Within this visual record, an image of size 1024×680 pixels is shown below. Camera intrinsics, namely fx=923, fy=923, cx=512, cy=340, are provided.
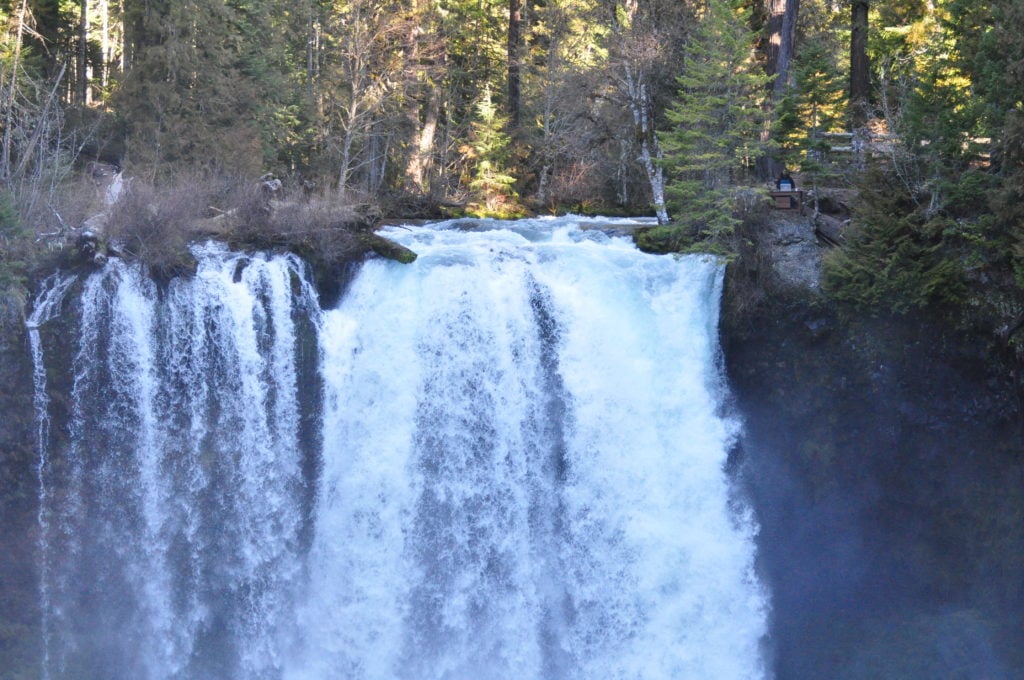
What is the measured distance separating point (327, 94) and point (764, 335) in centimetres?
1823

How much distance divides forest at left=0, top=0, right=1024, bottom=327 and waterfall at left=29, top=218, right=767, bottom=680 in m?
2.27

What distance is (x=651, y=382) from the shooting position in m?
14.9

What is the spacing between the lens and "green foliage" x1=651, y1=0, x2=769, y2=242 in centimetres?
1661

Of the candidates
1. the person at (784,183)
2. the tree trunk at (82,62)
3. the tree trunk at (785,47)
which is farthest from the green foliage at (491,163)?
the tree trunk at (82,62)

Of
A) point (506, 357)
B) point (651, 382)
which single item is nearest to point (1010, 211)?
point (651, 382)

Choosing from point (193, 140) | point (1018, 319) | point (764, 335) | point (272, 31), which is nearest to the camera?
point (1018, 319)

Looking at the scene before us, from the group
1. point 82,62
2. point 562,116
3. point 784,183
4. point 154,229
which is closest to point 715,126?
point 784,183

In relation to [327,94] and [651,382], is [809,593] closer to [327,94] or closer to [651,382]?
[651,382]

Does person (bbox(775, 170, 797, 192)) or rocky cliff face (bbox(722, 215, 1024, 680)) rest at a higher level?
person (bbox(775, 170, 797, 192))

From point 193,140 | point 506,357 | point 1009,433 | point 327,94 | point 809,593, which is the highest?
point 327,94

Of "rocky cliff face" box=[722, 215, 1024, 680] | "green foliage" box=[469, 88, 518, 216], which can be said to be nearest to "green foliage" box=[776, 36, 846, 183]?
"rocky cliff face" box=[722, 215, 1024, 680]

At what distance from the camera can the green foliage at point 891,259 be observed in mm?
14648

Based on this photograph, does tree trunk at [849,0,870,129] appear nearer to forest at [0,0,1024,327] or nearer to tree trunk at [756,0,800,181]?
forest at [0,0,1024,327]

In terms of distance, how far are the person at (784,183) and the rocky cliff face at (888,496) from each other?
3780 mm
